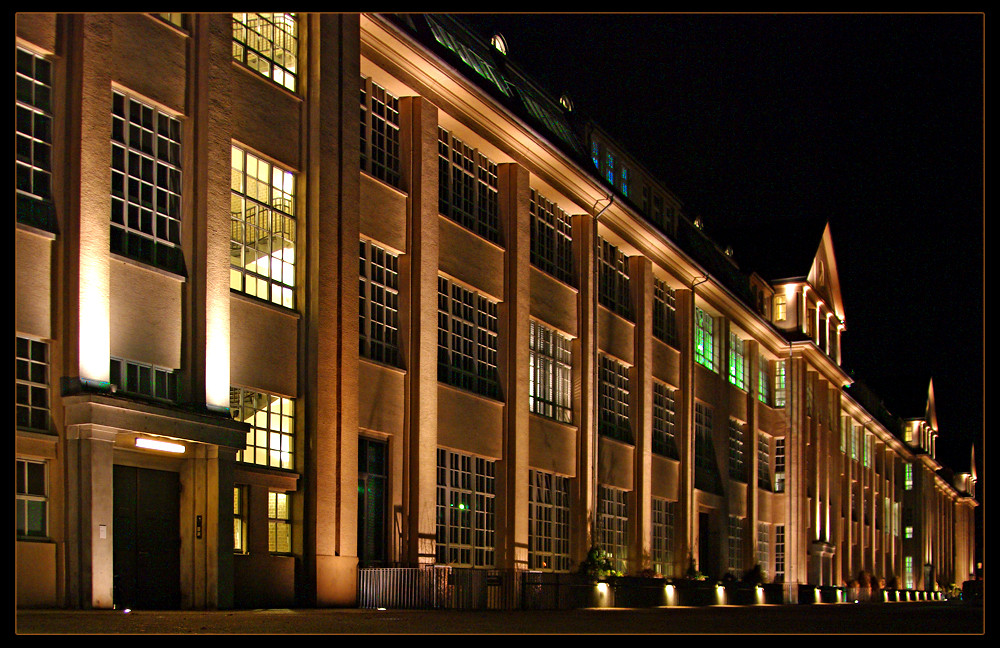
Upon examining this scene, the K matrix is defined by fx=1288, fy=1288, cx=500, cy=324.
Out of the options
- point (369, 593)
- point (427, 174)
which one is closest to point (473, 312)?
point (427, 174)

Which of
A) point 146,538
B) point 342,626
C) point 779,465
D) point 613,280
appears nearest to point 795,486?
point 779,465

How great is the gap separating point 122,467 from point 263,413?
360 centimetres

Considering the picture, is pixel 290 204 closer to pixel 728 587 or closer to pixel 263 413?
pixel 263 413

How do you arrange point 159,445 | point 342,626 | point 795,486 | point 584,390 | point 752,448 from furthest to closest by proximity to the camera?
point 795,486
point 752,448
point 584,390
point 159,445
point 342,626

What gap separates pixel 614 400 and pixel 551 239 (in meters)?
7.15

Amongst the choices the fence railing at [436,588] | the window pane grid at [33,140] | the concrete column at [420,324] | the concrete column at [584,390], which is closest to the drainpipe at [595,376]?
the concrete column at [584,390]

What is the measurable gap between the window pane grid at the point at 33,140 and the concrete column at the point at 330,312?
21.8 ft

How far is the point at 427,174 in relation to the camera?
3086 centimetres

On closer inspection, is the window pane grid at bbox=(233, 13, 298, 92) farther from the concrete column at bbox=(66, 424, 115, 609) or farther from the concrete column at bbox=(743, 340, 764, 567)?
the concrete column at bbox=(743, 340, 764, 567)

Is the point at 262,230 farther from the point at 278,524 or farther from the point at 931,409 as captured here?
the point at 931,409

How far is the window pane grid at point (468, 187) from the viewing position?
3259 cm

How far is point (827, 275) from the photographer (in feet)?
245

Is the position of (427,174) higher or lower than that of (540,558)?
higher

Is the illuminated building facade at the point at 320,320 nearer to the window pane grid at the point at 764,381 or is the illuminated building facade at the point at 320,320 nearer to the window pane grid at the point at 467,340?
the window pane grid at the point at 467,340
